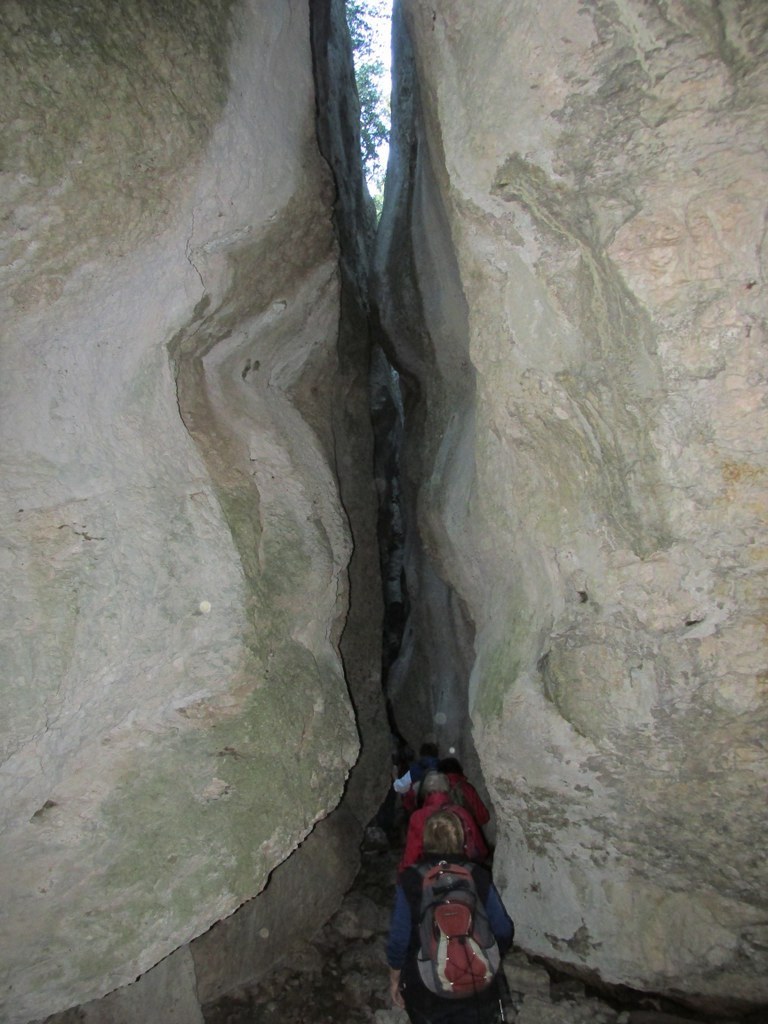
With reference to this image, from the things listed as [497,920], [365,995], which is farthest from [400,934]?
[365,995]

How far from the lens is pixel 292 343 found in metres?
4.84

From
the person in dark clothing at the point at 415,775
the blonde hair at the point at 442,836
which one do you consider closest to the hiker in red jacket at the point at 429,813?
the blonde hair at the point at 442,836

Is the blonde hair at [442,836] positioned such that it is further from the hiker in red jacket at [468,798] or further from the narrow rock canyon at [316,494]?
the hiker in red jacket at [468,798]

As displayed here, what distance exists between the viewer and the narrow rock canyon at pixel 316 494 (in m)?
2.46

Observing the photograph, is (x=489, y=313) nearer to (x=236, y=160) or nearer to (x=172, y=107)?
(x=236, y=160)

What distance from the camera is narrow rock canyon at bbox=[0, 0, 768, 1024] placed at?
2.46 m

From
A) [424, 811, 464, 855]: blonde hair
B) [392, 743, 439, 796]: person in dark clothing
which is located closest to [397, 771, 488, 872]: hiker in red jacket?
[424, 811, 464, 855]: blonde hair

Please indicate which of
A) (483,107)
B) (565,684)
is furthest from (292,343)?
(565,684)

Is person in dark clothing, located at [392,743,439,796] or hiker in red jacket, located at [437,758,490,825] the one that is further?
person in dark clothing, located at [392,743,439,796]

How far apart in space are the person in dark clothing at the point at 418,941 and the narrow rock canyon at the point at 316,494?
2.39 feet

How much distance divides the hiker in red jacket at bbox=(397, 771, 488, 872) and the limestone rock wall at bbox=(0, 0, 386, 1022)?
1.62 feet

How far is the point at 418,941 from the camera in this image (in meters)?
2.91

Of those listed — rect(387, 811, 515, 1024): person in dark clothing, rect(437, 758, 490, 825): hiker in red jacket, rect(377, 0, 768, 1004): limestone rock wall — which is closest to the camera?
rect(377, 0, 768, 1004): limestone rock wall

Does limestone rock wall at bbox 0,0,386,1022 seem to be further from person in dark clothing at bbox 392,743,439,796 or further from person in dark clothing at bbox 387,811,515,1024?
person in dark clothing at bbox 392,743,439,796
